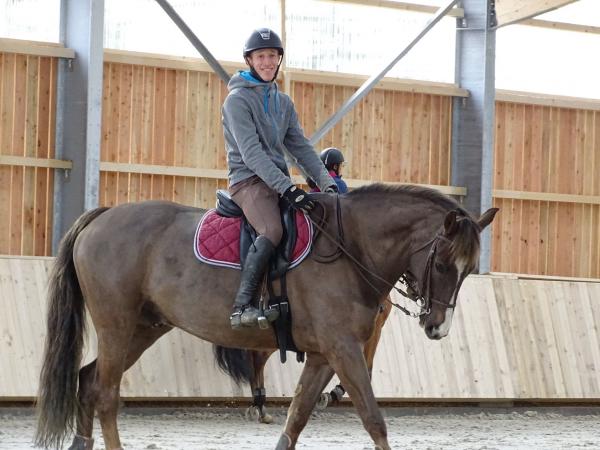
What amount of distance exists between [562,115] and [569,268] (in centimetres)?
208

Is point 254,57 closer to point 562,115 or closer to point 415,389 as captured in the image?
point 415,389

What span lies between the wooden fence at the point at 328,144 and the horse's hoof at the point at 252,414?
10.4 feet

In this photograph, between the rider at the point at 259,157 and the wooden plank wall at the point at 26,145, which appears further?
the wooden plank wall at the point at 26,145

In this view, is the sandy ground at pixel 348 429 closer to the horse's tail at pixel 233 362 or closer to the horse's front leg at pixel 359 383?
the horse's tail at pixel 233 362

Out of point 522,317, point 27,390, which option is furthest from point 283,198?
point 522,317

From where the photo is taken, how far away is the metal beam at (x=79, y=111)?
11297 millimetres

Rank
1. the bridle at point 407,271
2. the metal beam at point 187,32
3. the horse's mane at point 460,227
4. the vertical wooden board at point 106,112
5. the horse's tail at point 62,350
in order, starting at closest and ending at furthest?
1. the horse's mane at point 460,227
2. the bridle at point 407,271
3. the horse's tail at point 62,350
4. the metal beam at point 187,32
5. the vertical wooden board at point 106,112

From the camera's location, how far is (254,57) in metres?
6.90

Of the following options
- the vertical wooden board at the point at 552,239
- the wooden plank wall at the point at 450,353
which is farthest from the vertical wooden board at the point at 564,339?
the vertical wooden board at the point at 552,239

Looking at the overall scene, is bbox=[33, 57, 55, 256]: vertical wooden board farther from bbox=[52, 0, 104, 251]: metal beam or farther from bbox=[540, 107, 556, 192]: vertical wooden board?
bbox=[540, 107, 556, 192]: vertical wooden board

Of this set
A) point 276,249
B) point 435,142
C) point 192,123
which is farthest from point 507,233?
point 276,249

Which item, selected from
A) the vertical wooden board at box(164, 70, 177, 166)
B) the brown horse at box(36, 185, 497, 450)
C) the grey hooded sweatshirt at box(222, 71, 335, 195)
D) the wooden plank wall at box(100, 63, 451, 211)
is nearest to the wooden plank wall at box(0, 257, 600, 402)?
the brown horse at box(36, 185, 497, 450)

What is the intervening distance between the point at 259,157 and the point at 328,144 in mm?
7169

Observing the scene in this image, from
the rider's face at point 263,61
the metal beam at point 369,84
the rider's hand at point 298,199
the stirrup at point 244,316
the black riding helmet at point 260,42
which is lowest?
the stirrup at point 244,316
